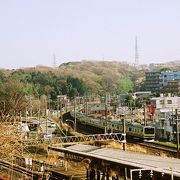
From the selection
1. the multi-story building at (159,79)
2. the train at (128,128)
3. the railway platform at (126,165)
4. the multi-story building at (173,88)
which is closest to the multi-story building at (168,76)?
the multi-story building at (159,79)

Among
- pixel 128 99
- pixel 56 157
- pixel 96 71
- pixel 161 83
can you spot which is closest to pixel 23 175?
pixel 56 157

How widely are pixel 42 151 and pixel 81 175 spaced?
1037cm

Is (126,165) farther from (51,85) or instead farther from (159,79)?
(159,79)

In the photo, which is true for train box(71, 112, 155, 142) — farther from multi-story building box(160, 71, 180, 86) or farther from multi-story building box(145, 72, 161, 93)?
multi-story building box(145, 72, 161, 93)

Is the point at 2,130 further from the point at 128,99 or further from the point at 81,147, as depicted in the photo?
the point at 128,99

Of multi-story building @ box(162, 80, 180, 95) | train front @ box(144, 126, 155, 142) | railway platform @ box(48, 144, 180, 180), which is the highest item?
multi-story building @ box(162, 80, 180, 95)

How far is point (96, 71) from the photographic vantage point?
4609 inches

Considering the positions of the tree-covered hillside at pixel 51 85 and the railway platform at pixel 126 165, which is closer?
the railway platform at pixel 126 165

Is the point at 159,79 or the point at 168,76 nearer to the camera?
the point at 168,76

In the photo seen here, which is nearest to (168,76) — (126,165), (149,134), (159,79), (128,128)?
(159,79)

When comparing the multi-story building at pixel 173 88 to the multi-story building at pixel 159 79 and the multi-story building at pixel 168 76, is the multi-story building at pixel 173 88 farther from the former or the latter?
the multi-story building at pixel 168 76

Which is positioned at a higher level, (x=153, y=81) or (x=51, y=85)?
(x=153, y=81)

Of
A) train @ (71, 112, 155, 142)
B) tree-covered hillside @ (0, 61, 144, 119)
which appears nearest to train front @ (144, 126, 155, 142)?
train @ (71, 112, 155, 142)

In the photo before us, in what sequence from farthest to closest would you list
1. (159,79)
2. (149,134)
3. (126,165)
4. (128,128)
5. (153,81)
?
1. (153,81)
2. (159,79)
3. (128,128)
4. (149,134)
5. (126,165)
